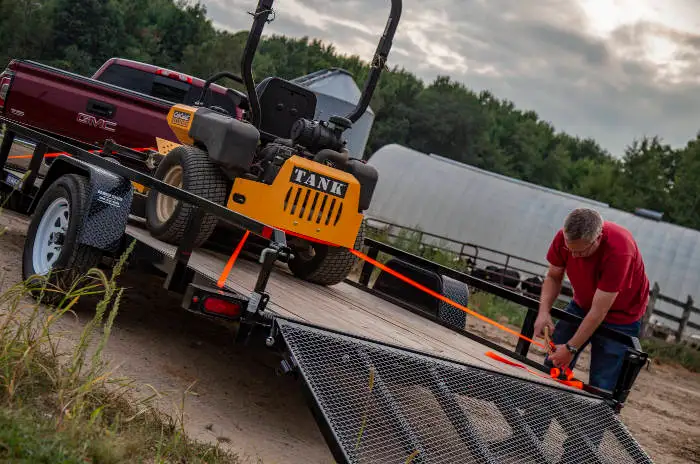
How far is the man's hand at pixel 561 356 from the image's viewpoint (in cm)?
556

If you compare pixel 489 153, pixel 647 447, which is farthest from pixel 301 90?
pixel 489 153

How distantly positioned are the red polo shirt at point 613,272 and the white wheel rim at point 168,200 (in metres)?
2.81

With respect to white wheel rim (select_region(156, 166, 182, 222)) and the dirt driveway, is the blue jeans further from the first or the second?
white wheel rim (select_region(156, 166, 182, 222))

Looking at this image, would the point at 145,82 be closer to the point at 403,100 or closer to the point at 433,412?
the point at 433,412

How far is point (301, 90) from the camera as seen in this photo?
6.87 m

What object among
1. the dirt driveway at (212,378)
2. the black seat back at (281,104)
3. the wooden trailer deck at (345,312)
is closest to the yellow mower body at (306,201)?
the wooden trailer deck at (345,312)

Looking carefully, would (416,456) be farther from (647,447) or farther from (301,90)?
(647,447)

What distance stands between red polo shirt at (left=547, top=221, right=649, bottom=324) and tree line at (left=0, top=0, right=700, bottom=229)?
2607 cm

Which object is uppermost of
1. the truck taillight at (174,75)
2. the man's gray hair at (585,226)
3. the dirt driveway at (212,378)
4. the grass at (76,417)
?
the truck taillight at (174,75)

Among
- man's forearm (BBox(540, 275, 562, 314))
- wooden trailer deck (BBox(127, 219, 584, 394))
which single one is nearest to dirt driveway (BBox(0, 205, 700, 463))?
wooden trailer deck (BBox(127, 219, 584, 394))

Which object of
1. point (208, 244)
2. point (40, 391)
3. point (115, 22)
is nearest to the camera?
point (40, 391)

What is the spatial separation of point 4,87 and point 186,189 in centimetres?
420

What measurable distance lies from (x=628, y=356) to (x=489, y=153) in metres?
85.5

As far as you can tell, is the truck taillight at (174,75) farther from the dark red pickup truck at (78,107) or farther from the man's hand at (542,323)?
the man's hand at (542,323)
